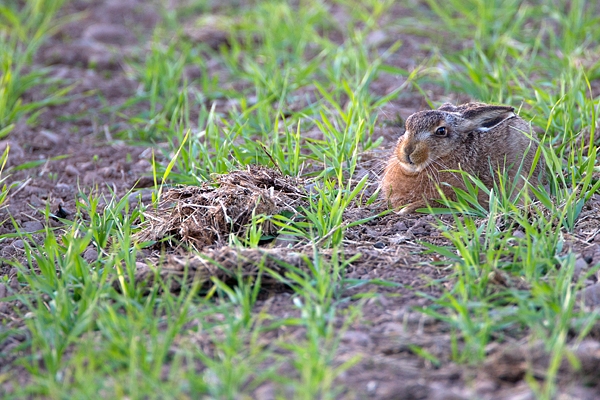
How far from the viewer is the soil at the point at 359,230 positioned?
271cm

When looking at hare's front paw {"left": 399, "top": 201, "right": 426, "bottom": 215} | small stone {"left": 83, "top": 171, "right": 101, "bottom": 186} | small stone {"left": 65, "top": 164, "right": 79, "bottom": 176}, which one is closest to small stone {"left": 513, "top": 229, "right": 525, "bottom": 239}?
hare's front paw {"left": 399, "top": 201, "right": 426, "bottom": 215}

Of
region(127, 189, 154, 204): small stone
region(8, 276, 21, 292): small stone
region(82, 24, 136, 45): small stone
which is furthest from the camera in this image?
region(82, 24, 136, 45): small stone

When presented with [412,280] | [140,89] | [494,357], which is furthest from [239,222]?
[140,89]

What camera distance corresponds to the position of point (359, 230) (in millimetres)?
3904

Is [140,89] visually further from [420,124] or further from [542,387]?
[542,387]

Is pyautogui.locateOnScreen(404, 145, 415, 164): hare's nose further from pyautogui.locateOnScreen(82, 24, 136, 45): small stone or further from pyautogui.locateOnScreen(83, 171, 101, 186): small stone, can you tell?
pyautogui.locateOnScreen(82, 24, 136, 45): small stone

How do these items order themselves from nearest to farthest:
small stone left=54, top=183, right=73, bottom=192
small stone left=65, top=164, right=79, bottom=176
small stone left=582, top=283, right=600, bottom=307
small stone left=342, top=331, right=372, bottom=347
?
small stone left=342, top=331, right=372, bottom=347 → small stone left=582, top=283, right=600, bottom=307 → small stone left=54, top=183, right=73, bottom=192 → small stone left=65, top=164, right=79, bottom=176

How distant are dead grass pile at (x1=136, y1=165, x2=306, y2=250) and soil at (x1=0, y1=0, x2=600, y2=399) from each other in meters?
0.17

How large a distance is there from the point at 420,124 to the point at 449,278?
114cm

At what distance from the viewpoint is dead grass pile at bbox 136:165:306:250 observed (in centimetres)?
378

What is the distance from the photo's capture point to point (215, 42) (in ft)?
22.7

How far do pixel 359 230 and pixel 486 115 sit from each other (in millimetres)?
975

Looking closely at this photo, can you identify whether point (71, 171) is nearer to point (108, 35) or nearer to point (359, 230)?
point (359, 230)

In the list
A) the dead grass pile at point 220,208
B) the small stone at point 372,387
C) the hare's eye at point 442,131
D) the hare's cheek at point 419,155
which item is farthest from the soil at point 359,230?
the hare's eye at point 442,131
